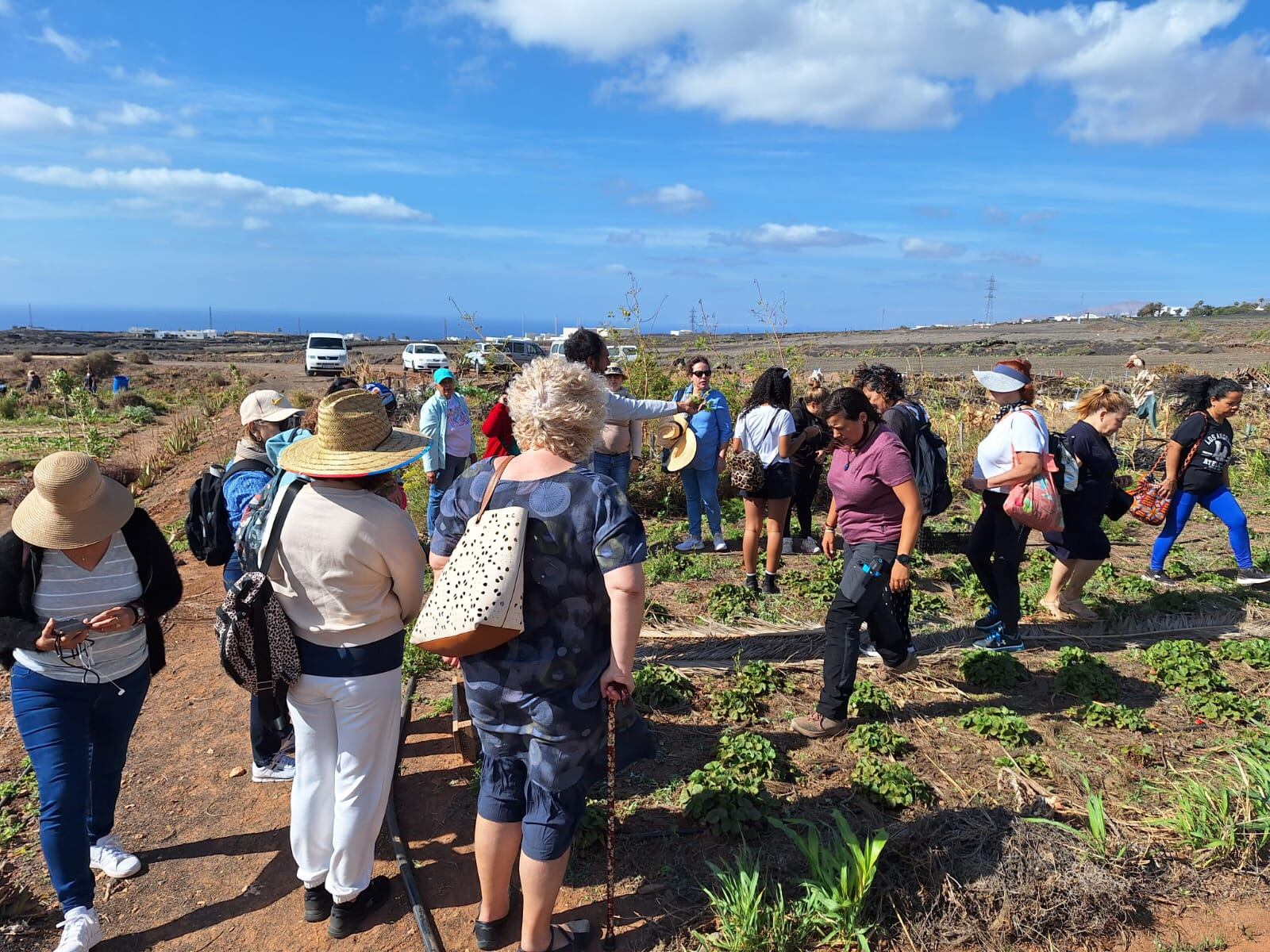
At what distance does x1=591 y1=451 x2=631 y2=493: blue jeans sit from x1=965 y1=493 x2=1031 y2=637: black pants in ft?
8.85

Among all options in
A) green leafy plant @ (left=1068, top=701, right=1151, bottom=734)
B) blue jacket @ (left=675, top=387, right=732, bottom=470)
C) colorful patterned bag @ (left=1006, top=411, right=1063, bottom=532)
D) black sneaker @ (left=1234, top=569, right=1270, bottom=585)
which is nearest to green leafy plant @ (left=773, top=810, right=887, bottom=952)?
green leafy plant @ (left=1068, top=701, right=1151, bottom=734)

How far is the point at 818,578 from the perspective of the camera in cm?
650

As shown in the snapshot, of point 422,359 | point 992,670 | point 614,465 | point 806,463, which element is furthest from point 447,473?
point 422,359

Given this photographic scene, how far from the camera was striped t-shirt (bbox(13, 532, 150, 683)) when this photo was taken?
297cm

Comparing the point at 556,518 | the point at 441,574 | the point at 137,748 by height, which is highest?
the point at 556,518

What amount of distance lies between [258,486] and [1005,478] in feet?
13.4

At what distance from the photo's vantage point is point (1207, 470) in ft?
21.4

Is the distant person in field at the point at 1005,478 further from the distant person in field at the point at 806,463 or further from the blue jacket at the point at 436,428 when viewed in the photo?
the blue jacket at the point at 436,428

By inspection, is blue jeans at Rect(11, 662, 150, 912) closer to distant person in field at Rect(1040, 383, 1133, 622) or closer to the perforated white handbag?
the perforated white handbag

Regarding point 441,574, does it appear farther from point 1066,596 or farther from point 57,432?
point 57,432

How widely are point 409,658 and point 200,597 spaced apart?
2.67m

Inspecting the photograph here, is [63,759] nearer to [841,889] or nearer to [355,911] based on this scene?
[355,911]

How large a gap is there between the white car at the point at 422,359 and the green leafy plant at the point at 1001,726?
24214 mm

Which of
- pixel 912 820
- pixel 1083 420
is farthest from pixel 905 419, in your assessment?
pixel 912 820
